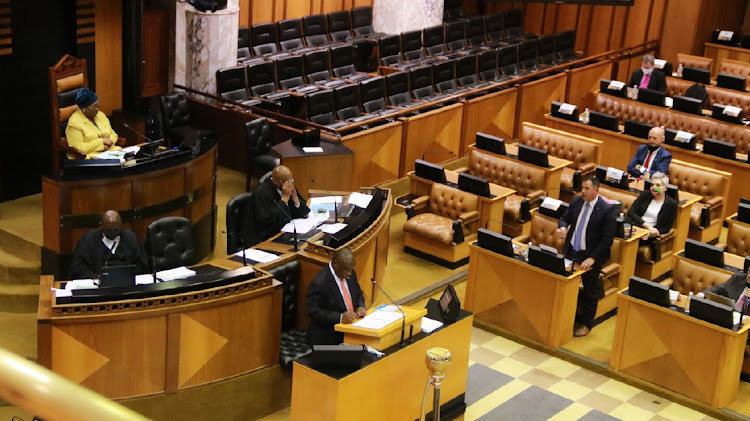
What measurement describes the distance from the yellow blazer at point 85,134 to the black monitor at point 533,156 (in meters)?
4.29

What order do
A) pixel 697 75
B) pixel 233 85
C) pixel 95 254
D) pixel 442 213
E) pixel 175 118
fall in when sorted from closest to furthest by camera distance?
pixel 95 254
pixel 442 213
pixel 175 118
pixel 233 85
pixel 697 75

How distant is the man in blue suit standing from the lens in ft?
30.9

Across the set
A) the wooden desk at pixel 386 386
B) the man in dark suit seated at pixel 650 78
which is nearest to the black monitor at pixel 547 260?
the wooden desk at pixel 386 386

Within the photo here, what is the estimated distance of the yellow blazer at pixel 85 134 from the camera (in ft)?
23.1

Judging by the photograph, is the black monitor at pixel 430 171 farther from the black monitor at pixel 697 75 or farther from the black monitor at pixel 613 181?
the black monitor at pixel 697 75

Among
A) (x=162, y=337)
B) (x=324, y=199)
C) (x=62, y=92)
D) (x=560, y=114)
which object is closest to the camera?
(x=162, y=337)

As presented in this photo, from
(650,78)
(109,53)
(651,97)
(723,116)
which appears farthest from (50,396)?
(650,78)

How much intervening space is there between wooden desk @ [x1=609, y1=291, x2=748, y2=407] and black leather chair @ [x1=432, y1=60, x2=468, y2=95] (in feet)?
18.4

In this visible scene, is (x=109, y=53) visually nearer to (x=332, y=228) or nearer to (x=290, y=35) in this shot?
(x=332, y=228)

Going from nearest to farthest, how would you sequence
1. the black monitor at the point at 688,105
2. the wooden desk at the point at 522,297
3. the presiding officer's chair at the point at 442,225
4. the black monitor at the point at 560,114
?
the wooden desk at the point at 522,297
the presiding officer's chair at the point at 442,225
the black monitor at the point at 560,114
the black monitor at the point at 688,105

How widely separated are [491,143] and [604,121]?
2177mm

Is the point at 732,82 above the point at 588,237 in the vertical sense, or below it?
above

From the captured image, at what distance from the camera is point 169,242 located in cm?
641

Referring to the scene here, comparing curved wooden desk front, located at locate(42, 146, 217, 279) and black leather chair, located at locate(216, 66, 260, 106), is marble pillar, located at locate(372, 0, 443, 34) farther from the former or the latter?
curved wooden desk front, located at locate(42, 146, 217, 279)
